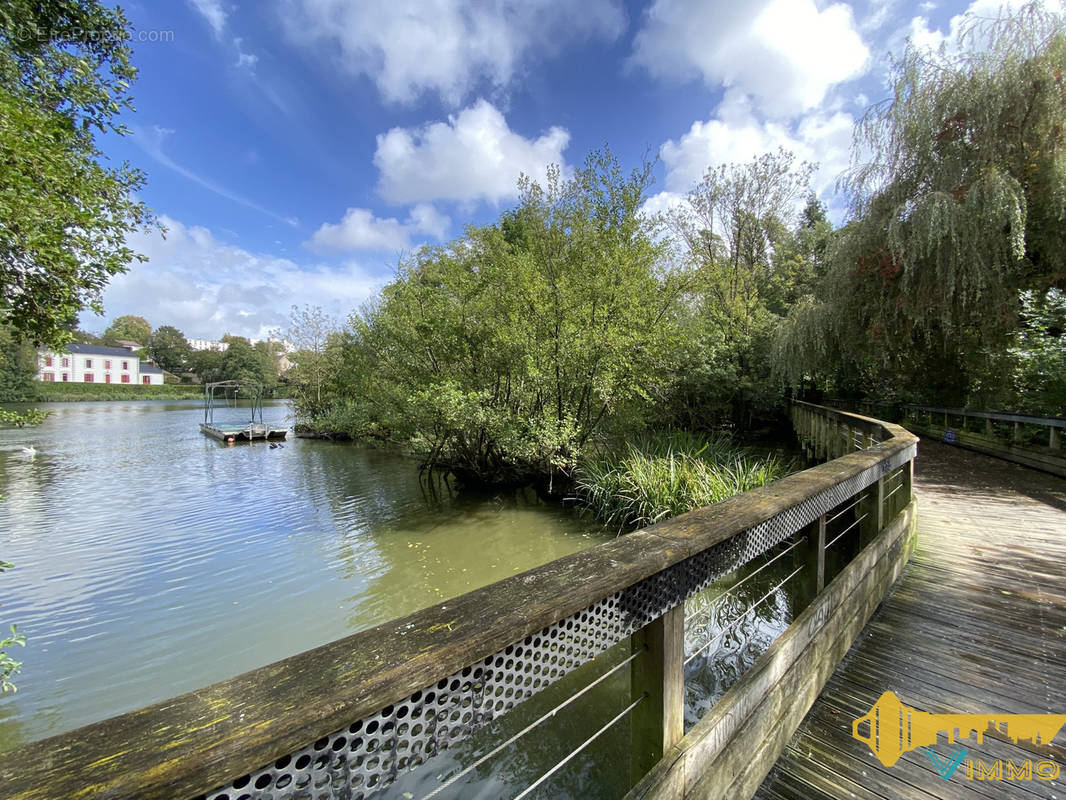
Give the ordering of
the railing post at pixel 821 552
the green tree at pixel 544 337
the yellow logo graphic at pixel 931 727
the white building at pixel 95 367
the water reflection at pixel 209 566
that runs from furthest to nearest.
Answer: the white building at pixel 95 367, the green tree at pixel 544 337, the water reflection at pixel 209 566, the railing post at pixel 821 552, the yellow logo graphic at pixel 931 727

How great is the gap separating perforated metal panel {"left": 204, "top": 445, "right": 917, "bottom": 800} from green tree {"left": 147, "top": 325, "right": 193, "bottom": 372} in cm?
8800

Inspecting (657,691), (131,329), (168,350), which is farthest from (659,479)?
(131,329)

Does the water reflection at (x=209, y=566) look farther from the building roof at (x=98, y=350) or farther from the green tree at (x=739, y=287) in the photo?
the building roof at (x=98, y=350)

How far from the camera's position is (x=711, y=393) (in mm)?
13273

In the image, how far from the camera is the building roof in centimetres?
5393

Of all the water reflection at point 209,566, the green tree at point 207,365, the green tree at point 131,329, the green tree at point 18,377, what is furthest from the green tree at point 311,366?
the green tree at point 131,329

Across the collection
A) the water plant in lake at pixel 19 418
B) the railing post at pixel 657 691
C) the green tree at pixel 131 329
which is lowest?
the railing post at pixel 657 691

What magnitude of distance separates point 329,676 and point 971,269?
32.8 ft

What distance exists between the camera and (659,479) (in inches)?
271

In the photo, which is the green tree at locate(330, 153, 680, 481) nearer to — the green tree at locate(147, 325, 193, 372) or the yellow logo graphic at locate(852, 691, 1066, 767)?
the yellow logo graphic at locate(852, 691, 1066, 767)

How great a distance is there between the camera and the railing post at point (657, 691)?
1271 millimetres

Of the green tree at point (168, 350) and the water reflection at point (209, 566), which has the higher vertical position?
the green tree at point (168, 350)

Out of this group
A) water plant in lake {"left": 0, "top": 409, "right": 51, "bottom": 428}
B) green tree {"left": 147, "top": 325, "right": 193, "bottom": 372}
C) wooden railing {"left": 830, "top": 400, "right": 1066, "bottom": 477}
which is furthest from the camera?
green tree {"left": 147, "top": 325, "right": 193, "bottom": 372}

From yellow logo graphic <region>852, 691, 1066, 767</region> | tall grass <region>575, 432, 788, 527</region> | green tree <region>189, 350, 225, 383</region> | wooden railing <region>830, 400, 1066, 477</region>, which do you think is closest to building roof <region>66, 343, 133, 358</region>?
green tree <region>189, 350, 225, 383</region>
